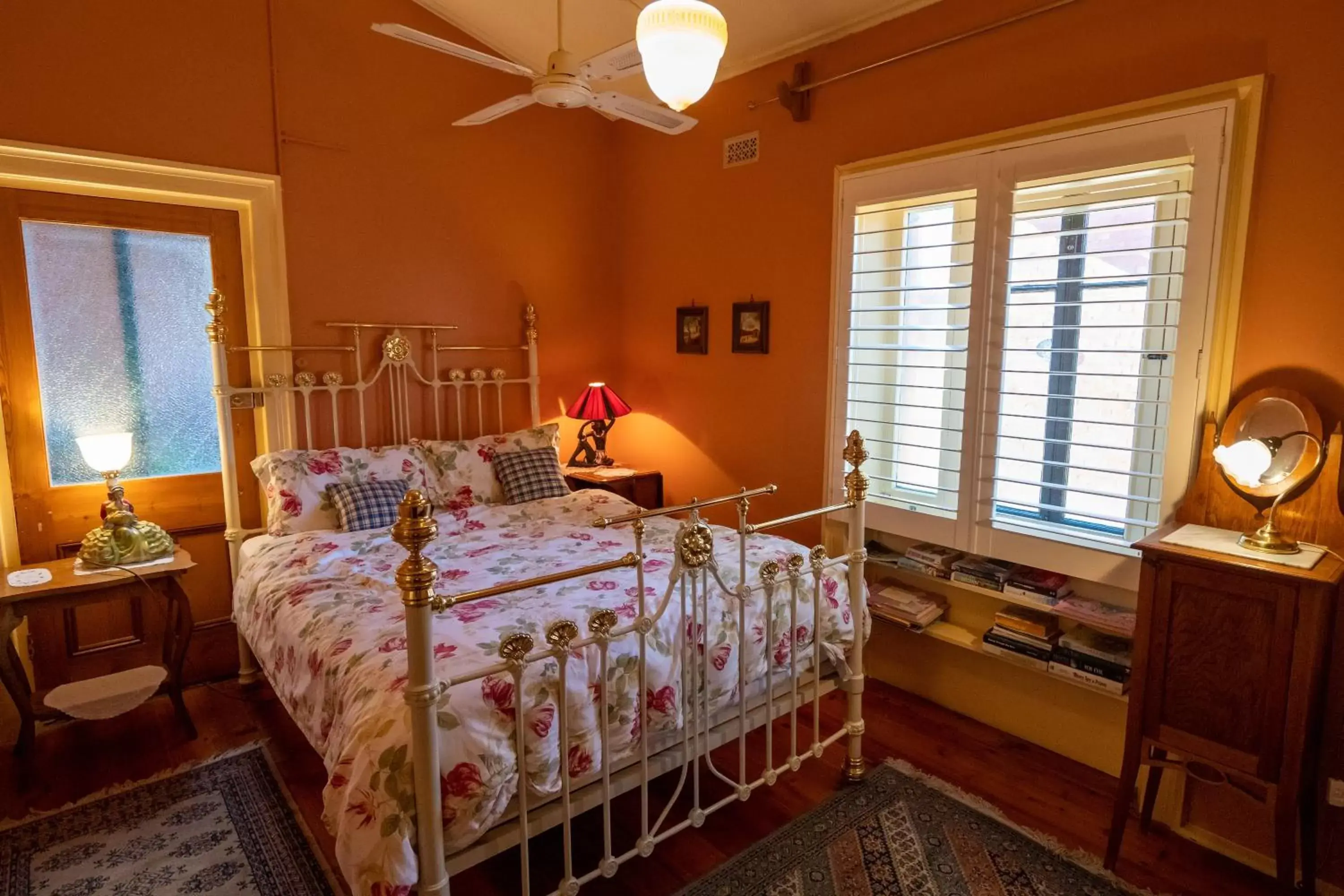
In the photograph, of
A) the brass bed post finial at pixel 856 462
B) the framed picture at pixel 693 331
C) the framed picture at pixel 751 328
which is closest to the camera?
the brass bed post finial at pixel 856 462

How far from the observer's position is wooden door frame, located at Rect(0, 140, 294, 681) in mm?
2707

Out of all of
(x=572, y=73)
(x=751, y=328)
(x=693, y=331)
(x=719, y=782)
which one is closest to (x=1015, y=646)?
(x=719, y=782)

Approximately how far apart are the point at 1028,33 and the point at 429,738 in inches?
112

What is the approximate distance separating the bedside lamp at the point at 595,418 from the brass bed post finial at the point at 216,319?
1.67 m

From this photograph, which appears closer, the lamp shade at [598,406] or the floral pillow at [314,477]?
the floral pillow at [314,477]

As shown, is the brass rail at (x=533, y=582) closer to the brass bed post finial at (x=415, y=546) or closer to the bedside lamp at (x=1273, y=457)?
the brass bed post finial at (x=415, y=546)

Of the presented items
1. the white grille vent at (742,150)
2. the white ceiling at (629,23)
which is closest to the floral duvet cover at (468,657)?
the white grille vent at (742,150)

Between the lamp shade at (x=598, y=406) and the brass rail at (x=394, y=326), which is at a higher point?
the brass rail at (x=394, y=326)

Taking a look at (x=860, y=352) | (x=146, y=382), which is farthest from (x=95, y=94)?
(x=860, y=352)

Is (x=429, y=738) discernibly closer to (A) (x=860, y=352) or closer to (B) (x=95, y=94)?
(A) (x=860, y=352)

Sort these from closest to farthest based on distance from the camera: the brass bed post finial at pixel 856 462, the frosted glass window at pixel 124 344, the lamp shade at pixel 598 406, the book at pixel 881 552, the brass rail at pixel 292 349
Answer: the brass bed post finial at pixel 856 462 < the frosted glass window at pixel 124 344 < the book at pixel 881 552 < the brass rail at pixel 292 349 < the lamp shade at pixel 598 406

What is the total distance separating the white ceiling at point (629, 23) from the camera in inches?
117

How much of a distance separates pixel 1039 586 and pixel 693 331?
2.10 meters

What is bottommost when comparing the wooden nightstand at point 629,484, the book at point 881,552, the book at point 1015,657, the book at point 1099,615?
the book at point 1015,657
